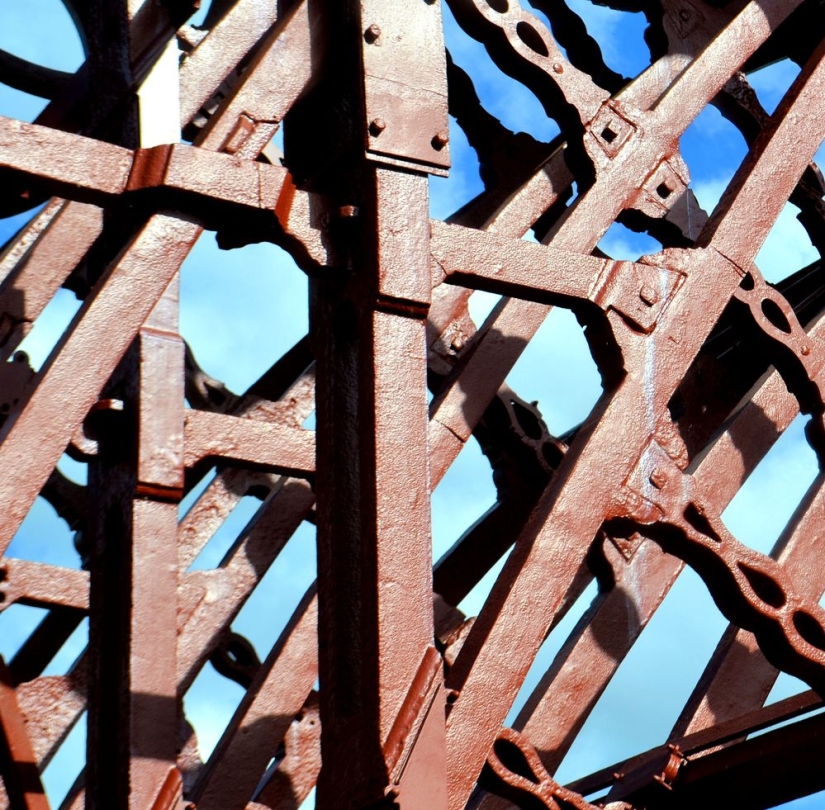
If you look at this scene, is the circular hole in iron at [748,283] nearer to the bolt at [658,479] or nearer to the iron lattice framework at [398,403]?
the iron lattice framework at [398,403]

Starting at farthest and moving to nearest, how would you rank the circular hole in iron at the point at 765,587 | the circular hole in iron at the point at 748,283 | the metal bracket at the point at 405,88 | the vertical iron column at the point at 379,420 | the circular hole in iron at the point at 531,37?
1. the circular hole in iron at the point at 531,37
2. the circular hole in iron at the point at 748,283
3. the circular hole in iron at the point at 765,587
4. the metal bracket at the point at 405,88
5. the vertical iron column at the point at 379,420

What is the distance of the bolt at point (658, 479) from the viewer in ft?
18.0

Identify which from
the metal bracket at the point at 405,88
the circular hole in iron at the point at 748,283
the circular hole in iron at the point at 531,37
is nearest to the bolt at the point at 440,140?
the metal bracket at the point at 405,88

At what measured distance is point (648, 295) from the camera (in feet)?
18.6

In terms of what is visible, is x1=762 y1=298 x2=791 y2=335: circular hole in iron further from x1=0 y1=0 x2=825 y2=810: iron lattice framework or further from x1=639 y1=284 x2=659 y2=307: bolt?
x1=639 y1=284 x2=659 y2=307: bolt

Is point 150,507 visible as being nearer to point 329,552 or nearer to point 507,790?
point 329,552

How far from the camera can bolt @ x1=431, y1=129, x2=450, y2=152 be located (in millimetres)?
5156

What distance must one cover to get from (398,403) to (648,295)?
3.97 ft

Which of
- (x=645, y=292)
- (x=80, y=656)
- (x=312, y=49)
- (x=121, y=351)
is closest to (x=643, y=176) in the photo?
(x=645, y=292)

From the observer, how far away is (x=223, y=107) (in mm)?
5469

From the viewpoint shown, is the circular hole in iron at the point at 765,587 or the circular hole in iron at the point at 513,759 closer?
the circular hole in iron at the point at 513,759

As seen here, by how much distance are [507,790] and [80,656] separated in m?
3.64

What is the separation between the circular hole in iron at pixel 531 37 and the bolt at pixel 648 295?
1720 millimetres

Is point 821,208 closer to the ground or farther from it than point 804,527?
farther from it
